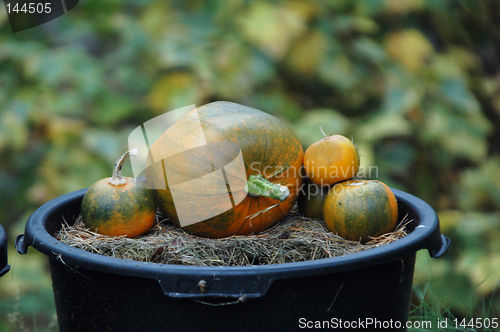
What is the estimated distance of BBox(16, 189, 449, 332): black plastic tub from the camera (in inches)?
42.8

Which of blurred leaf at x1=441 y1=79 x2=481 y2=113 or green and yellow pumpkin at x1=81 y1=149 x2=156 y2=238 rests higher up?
green and yellow pumpkin at x1=81 y1=149 x2=156 y2=238

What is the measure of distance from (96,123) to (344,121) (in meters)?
1.38

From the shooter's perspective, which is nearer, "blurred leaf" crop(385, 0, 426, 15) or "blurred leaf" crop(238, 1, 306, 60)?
"blurred leaf" crop(238, 1, 306, 60)

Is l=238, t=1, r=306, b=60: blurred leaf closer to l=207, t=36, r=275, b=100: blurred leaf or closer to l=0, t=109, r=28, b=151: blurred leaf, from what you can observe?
l=207, t=36, r=275, b=100: blurred leaf

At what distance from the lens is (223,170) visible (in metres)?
1.37

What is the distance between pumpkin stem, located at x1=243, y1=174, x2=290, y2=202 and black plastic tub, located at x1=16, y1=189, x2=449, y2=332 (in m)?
0.28

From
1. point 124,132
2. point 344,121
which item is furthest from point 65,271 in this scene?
point 344,121

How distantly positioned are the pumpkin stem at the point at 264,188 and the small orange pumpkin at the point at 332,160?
0.16 metres

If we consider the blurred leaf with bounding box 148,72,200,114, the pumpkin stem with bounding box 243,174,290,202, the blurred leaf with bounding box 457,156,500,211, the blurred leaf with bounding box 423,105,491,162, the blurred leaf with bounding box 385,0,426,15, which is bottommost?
the blurred leaf with bounding box 457,156,500,211

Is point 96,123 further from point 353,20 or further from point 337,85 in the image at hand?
point 353,20

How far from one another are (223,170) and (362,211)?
43cm

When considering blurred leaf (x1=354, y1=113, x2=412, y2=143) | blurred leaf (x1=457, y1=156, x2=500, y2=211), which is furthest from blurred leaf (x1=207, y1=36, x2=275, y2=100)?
blurred leaf (x1=457, y1=156, x2=500, y2=211)

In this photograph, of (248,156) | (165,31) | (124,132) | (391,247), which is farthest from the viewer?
(165,31)

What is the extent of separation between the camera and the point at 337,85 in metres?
2.74
